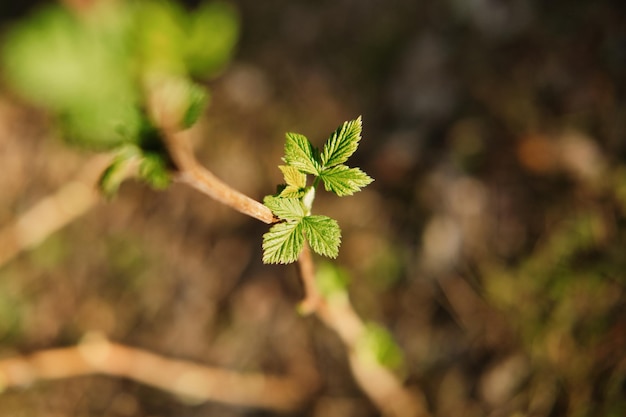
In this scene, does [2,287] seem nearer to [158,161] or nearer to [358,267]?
[358,267]

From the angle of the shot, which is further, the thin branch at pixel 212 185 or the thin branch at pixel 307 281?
the thin branch at pixel 307 281

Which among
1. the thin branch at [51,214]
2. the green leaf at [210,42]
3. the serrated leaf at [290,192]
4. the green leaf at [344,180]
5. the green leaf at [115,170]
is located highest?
the green leaf at [210,42]

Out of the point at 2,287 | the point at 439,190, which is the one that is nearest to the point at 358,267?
the point at 439,190

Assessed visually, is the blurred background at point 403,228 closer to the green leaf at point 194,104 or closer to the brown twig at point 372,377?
the brown twig at point 372,377

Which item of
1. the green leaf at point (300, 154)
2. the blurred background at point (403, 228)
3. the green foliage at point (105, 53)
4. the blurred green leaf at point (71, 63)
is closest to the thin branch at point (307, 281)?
the green leaf at point (300, 154)

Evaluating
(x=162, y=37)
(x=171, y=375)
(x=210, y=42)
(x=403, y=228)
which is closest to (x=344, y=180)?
(x=403, y=228)

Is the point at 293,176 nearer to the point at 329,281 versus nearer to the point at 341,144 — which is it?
the point at 341,144
